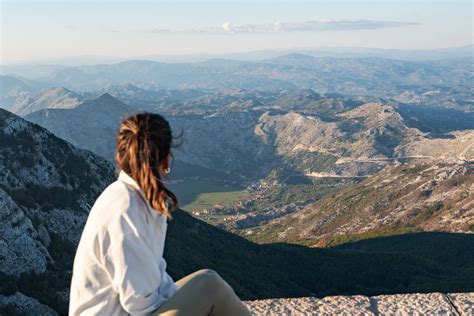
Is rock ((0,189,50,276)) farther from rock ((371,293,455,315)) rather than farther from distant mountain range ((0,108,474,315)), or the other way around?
rock ((371,293,455,315))

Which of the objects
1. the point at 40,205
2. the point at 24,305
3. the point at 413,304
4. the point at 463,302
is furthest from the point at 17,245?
the point at 40,205

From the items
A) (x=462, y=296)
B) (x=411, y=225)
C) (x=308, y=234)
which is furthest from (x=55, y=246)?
(x=308, y=234)

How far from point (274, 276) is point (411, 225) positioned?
291ft

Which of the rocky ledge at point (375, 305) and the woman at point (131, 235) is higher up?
the woman at point (131, 235)

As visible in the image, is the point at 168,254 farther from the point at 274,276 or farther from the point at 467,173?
the point at 467,173

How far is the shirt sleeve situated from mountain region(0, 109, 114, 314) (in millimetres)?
15711

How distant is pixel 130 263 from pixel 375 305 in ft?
26.7

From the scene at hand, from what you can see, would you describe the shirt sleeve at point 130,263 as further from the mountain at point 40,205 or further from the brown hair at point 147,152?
the mountain at point 40,205

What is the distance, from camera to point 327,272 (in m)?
96.9

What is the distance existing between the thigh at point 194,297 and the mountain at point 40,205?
15.4m

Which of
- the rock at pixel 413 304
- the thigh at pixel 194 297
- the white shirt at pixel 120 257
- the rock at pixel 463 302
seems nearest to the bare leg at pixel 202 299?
the thigh at pixel 194 297

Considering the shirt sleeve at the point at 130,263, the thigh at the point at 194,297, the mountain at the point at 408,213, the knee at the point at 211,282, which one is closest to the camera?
the shirt sleeve at the point at 130,263

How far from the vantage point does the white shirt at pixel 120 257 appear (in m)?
5.92

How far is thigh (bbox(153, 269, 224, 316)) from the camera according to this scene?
6.51m
